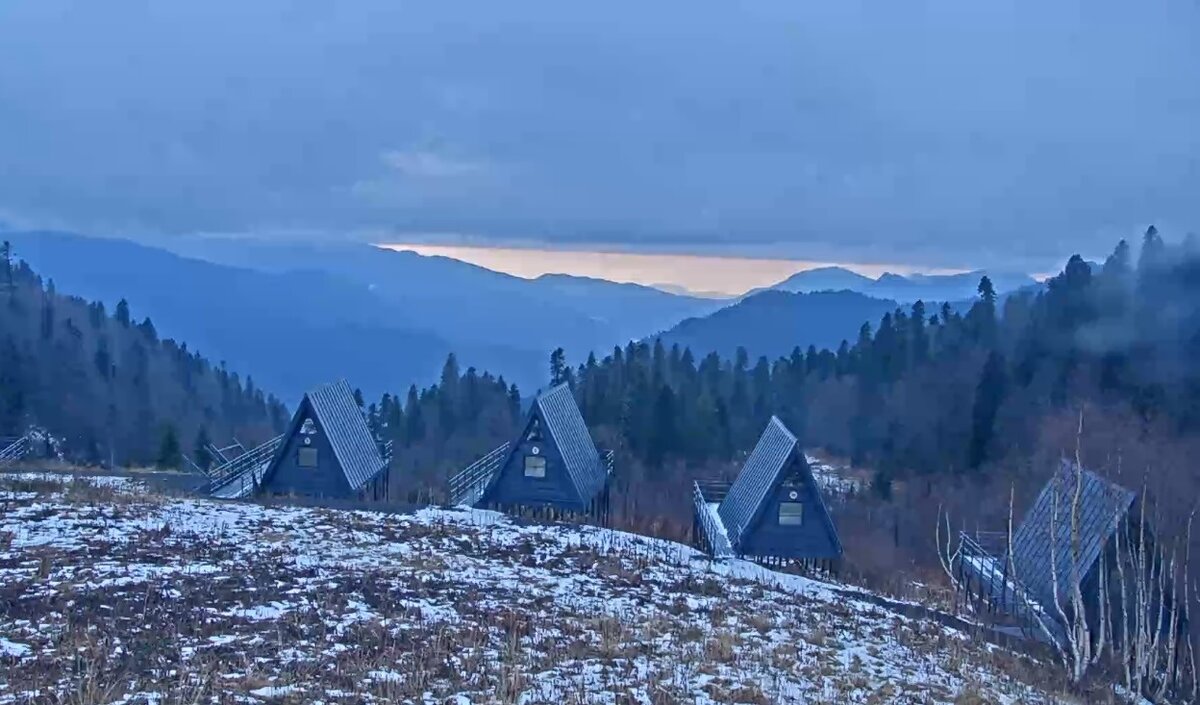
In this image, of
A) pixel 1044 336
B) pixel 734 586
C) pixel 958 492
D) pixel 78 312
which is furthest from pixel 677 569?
pixel 78 312

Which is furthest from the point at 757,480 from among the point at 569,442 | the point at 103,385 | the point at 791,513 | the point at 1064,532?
the point at 103,385

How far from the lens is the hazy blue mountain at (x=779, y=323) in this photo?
15375cm

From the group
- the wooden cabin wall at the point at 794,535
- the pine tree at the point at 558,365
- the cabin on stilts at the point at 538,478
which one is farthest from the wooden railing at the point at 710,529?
the pine tree at the point at 558,365

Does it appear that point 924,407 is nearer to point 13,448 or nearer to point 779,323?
point 13,448

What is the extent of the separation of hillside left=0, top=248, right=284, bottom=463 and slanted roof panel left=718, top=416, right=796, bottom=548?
2976 centimetres

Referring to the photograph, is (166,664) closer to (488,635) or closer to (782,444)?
(488,635)

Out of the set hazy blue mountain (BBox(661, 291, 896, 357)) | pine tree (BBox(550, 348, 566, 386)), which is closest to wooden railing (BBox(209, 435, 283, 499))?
pine tree (BBox(550, 348, 566, 386))

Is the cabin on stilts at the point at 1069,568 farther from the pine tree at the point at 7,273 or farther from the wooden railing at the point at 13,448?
the pine tree at the point at 7,273

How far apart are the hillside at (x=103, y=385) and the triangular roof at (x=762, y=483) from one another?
98.0 ft

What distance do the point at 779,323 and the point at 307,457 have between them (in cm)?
13785

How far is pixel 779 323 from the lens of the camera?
531 feet

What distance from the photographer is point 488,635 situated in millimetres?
13719

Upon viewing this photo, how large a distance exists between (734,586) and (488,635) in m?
7.02

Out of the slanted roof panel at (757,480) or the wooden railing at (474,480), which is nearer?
the slanted roof panel at (757,480)
